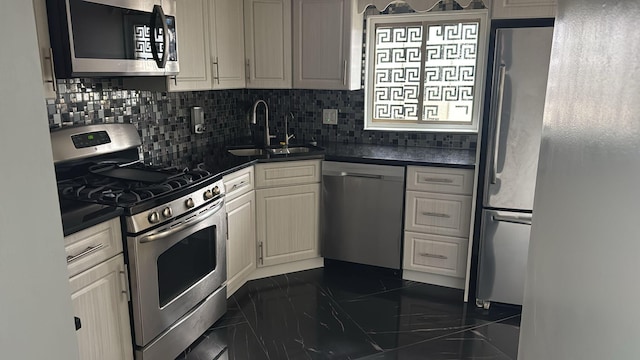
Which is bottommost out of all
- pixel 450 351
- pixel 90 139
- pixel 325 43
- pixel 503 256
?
pixel 450 351

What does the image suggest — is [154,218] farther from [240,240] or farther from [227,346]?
[240,240]

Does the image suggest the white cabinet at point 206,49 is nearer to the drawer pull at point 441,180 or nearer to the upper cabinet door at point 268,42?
the upper cabinet door at point 268,42

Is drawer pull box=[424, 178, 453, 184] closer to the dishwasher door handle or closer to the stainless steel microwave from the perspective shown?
the dishwasher door handle

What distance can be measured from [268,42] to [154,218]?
180 centimetres

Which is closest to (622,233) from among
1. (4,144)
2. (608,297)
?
(608,297)

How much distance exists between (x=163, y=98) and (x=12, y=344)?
246 cm

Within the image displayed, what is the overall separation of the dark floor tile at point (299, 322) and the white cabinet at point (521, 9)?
1.97m

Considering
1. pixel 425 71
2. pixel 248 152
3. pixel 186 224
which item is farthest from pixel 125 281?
pixel 425 71

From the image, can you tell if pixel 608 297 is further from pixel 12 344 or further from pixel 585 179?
pixel 12 344

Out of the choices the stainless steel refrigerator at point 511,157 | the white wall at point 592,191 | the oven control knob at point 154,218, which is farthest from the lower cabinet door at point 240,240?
the white wall at point 592,191

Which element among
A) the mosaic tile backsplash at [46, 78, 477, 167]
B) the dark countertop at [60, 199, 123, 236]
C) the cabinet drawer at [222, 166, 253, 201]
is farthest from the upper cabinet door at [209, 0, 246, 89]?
the dark countertop at [60, 199, 123, 236]

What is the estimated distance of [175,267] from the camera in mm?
2336

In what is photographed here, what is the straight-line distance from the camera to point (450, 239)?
124 inches

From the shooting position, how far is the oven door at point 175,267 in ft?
6.87
